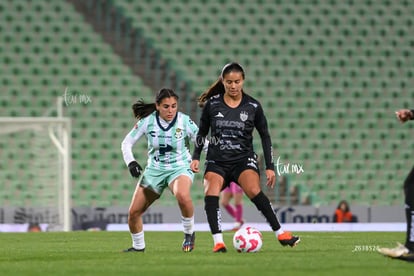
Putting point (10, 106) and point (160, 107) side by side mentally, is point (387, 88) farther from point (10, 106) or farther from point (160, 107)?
point (160, 107)

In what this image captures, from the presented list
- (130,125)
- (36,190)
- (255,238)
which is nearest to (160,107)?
(255,238)

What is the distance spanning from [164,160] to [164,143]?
18 centimetres

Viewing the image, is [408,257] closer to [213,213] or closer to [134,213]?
[213,213]

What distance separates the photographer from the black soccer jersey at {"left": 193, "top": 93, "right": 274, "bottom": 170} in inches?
388

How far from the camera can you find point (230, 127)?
388 inches

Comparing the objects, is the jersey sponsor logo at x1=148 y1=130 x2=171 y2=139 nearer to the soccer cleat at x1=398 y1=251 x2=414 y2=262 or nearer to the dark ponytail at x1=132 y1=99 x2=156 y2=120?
the dark ponytail at x1=132 y1=99 x2=156 y2=120

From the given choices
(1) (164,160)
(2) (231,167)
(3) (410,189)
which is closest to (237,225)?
(1) (164,160)

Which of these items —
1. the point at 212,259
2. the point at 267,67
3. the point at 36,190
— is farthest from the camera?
the point at 267,67

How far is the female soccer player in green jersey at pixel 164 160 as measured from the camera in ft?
33.5

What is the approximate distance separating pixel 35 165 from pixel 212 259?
12.7 meters

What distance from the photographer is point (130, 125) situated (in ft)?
75.8

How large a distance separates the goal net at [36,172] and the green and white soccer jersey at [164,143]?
8.50 m

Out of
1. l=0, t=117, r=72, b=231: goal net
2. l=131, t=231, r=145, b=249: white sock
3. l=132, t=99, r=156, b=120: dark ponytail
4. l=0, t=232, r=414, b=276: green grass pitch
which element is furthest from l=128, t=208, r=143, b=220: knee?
l=0, t=117, r=72, b=231: goal net

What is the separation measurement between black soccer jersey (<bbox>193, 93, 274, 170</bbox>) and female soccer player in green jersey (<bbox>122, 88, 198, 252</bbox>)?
1.35 feet
